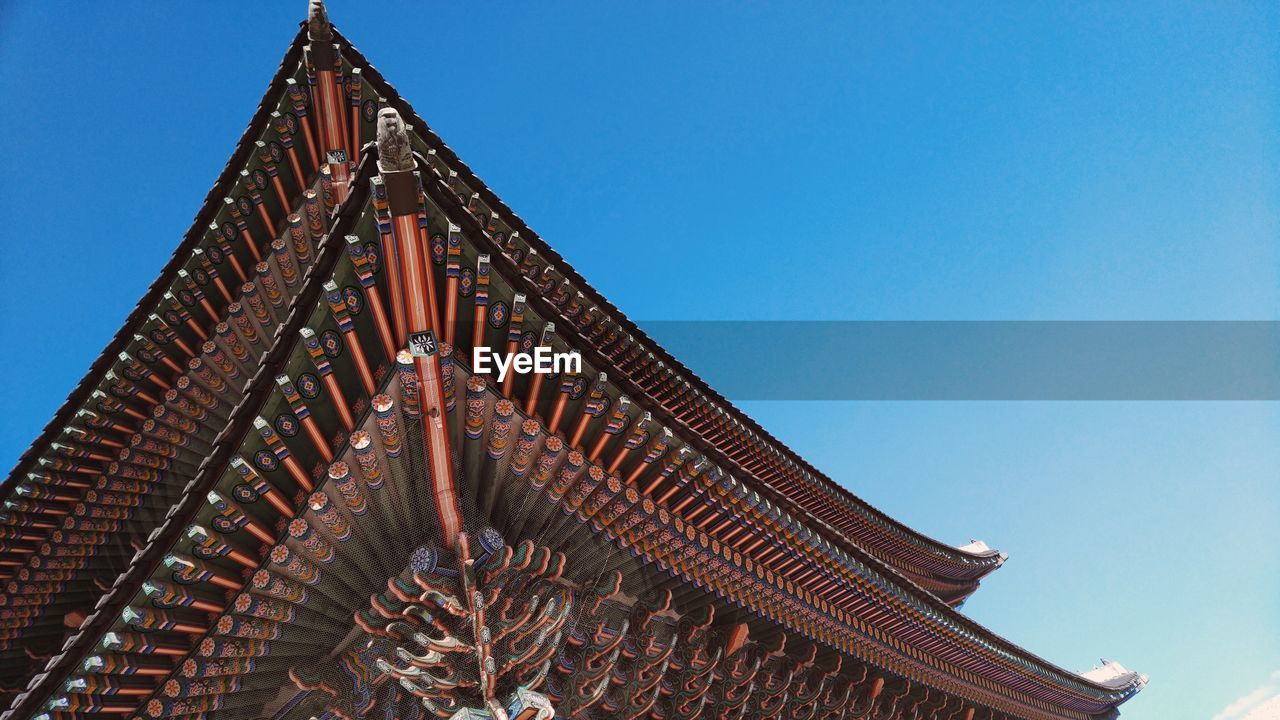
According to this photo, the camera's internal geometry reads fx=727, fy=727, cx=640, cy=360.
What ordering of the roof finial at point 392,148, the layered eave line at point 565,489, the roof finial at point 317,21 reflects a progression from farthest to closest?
the roof finial at point 317,21 < the layered eave line at point 565,489 < the roof finial at point 392,148

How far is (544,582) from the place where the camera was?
18.0 ft

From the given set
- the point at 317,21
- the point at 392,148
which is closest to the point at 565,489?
the point at 392,148

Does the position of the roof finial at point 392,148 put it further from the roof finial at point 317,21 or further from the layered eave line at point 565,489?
the roof finial at point 317,21

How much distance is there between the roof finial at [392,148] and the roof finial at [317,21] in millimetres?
2905

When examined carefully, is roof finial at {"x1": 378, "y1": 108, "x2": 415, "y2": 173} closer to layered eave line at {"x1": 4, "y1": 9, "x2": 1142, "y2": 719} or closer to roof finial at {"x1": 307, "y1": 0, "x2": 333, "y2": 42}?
layered eave line at {"x1": 4, "y1": 9, "x2": 1142, "y2": 719}

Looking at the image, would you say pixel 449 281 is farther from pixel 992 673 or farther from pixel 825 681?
pixel 992 673

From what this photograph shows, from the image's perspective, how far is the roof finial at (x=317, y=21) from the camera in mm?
6246

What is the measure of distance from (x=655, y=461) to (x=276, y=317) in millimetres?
3988

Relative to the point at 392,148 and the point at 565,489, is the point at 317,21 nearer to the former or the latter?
the point at 392,148

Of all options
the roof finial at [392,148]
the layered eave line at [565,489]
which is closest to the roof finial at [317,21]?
the layered eave line at [565,489]

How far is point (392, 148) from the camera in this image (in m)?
4.15

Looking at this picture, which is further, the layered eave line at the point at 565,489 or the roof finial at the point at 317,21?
the roof finial at the point at 317,21

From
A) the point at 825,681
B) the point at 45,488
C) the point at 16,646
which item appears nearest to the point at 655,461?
the point at 825,681

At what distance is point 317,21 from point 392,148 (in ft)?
9.98
